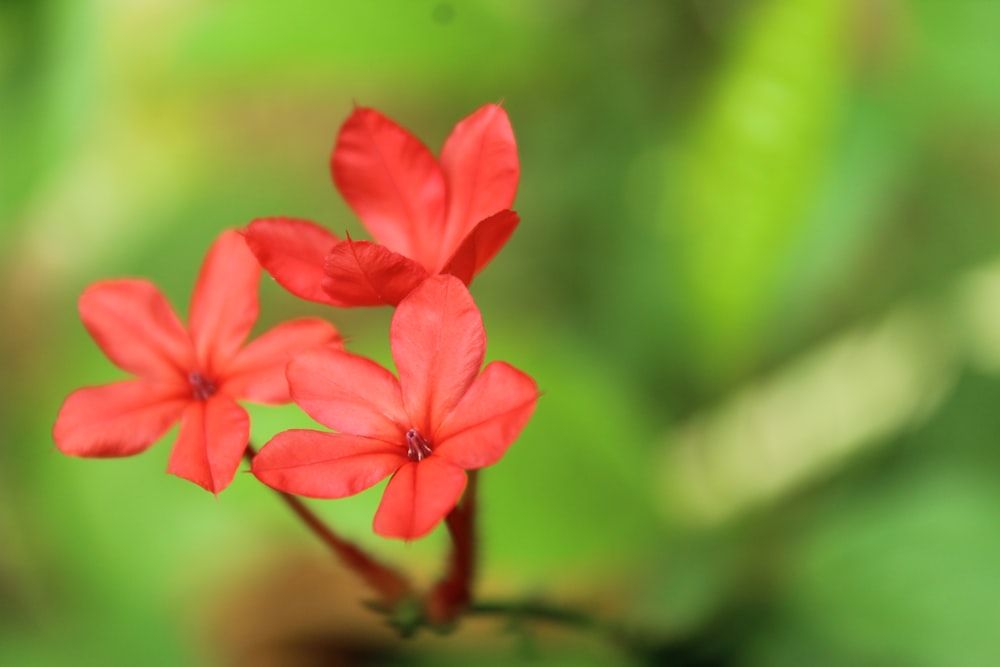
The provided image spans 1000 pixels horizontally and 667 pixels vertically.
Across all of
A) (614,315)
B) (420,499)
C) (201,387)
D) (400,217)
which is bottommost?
(420,499)

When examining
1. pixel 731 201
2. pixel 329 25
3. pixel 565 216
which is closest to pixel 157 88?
pixel 329 25

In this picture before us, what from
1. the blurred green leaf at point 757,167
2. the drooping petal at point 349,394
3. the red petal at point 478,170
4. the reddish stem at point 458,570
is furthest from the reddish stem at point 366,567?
the blurred green leaf at point 757,167

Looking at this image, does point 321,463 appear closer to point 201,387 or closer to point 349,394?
point 349,394

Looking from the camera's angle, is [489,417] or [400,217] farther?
[400,217]

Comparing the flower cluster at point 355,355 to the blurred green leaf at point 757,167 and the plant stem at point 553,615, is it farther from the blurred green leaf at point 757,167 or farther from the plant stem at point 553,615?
the blurred green leaf at point 757,167

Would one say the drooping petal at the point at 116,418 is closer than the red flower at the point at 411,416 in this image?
No

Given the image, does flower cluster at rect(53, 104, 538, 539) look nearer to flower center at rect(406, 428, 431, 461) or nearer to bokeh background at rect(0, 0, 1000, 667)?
flower center at rect(406, 428, 431, 461)

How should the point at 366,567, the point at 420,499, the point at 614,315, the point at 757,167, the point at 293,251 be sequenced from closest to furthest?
the point at 420,499
the point at 293,251
the point at 366,567
the point at 757,167
the point at 614,315

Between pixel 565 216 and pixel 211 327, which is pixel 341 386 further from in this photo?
pixel 565 216

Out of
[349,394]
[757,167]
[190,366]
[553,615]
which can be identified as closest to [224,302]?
[190,366]
